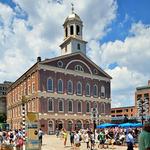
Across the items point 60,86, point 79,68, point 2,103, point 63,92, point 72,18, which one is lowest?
point 2,103

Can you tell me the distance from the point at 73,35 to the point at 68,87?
42.1 feet

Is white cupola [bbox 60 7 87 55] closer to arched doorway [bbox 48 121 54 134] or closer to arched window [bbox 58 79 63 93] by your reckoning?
arched window [bbox 58 79 63 93]

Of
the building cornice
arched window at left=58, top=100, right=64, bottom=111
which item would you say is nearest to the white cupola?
the building cornice

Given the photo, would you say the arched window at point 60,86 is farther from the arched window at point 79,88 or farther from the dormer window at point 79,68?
the dormer window at point 79,68

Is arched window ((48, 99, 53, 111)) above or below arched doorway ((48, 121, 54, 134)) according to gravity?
above

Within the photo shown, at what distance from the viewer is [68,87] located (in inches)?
2921

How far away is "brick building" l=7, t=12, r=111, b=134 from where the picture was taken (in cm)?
6925

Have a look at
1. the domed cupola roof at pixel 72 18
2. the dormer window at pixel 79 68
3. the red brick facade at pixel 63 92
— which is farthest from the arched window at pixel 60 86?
the domed cupola roof at pixel 72 18

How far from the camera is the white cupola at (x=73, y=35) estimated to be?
263 ft

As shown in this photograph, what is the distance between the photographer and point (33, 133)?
973 inches

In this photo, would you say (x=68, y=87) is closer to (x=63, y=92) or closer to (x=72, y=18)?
(x=63, y=92)

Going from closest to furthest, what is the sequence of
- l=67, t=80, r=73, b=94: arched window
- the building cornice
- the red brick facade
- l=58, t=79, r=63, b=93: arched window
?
the red brick facade, the building cornice, l=58, t=79, r=63, b=93: arched window, l=67, t=80, r=73, b=94: arched window

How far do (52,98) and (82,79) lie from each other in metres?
9.23

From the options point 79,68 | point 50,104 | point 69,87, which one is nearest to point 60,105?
point 50,104
